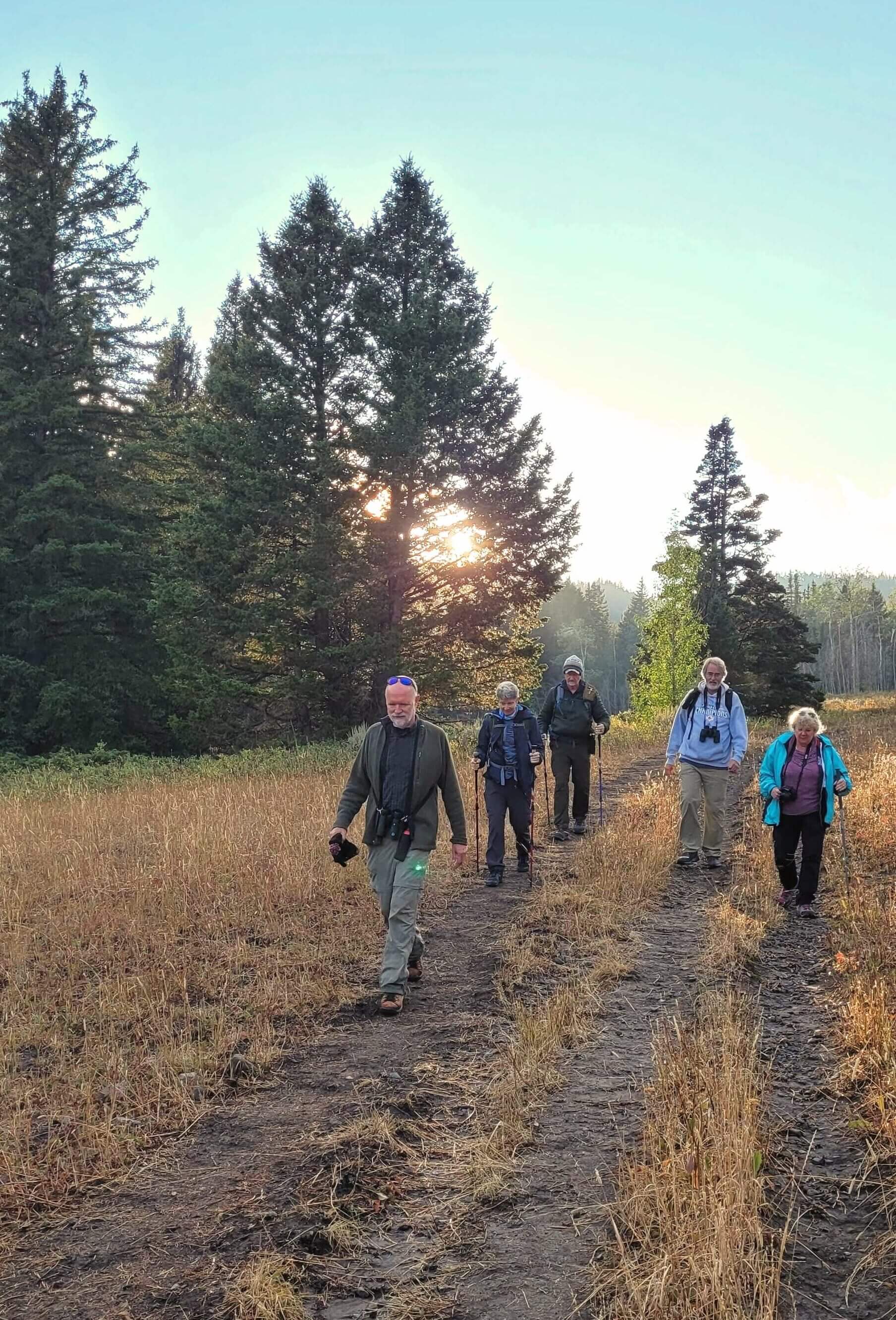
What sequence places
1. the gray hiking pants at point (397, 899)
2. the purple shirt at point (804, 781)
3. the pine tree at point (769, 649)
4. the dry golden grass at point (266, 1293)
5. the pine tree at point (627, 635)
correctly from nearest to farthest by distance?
the dry golden grass at point (266, 1293) < the gray hiking pants at point (397, 899) < the purple shirt at point (804, 781) < the pine tree at point (769, 649) < the pine tree at point (627, 635)

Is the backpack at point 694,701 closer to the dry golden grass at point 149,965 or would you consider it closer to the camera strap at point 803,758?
the camera strap at point 803,758

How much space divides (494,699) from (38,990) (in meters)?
15.6

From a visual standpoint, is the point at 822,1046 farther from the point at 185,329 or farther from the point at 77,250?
the point at 185,329

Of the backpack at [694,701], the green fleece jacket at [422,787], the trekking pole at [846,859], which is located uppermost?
the backpack at [694,701]

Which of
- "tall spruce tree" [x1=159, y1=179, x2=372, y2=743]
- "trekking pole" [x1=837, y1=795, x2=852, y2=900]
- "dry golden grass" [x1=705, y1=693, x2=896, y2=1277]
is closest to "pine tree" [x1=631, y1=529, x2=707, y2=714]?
"tall spruce tree" [x1=159, y1=179, x2=372, y2=743]

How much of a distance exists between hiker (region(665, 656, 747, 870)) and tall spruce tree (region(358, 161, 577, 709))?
1065cm

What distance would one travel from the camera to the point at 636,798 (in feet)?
41.7

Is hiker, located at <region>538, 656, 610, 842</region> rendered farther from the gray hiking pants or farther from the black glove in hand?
the black glove in hand

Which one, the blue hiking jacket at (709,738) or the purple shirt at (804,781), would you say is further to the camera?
the blue hiking jacket at (709,738)

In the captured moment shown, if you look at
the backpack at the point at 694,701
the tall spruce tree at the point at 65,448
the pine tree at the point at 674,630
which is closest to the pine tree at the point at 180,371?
the tall spruce tree at the point at 65,448

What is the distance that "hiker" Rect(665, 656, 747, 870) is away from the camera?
902 centimetres

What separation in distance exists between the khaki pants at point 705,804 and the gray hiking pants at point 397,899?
4.20 meters

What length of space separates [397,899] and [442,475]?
15272 mm

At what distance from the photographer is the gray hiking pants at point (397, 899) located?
18.6 feet
